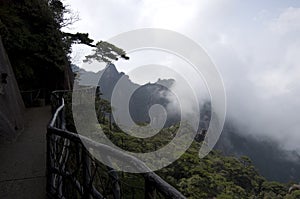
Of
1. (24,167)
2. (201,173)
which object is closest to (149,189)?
(24,167)

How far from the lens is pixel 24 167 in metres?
5.39

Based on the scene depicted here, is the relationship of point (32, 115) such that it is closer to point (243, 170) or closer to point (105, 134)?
point (105, 134)

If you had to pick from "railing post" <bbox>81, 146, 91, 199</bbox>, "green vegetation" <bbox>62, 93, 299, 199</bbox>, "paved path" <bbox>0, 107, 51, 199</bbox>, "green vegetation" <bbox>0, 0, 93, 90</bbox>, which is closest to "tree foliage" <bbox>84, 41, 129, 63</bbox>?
"green vegetation" <bbox>0, 0, 93, 90</bbox>

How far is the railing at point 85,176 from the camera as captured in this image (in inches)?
74.8

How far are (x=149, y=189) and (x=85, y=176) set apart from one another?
48.2 inches

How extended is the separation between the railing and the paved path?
0.51 meters

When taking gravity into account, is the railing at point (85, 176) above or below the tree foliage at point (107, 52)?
Result: below

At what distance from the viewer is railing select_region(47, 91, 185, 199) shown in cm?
190

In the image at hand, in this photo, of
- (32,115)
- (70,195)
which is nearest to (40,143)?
(70,195)

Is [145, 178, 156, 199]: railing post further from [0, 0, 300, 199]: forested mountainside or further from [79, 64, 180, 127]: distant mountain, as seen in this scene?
[79, 64, 180, 127]: distant mountain

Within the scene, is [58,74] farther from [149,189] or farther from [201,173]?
[149,189]

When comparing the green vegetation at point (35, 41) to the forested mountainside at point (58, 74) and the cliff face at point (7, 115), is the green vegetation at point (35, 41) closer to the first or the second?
the forested mountainside at point (58, 74)

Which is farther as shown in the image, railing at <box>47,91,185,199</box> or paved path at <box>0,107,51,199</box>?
paved path at <box>0,107,51,199</box>

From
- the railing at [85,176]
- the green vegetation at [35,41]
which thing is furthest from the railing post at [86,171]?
the green vegetation at [35,41]
